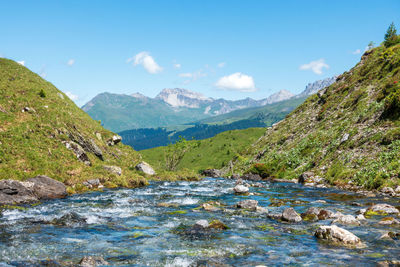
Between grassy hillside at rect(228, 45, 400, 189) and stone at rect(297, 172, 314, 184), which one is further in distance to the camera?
stone at rect(297, 172, 314, 184)

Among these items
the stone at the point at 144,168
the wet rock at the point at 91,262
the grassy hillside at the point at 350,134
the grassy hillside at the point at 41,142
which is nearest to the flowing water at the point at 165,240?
the wet rock at the point at 91,262

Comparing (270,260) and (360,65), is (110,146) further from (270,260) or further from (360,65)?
(360,65)

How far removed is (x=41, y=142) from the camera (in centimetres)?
3866

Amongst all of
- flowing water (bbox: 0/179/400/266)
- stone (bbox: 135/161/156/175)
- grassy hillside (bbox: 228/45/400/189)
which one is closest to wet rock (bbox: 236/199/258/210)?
flowing water (bbox: 0/179/400/266)

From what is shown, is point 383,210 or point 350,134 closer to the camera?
point 383,210

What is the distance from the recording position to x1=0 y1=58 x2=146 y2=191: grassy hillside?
32.7 m

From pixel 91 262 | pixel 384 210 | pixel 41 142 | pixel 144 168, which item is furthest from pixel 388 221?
pixel 144 168

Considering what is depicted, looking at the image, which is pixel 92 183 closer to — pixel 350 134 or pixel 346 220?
pixel 346 220

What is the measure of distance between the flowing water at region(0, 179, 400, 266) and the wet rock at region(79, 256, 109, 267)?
438mm

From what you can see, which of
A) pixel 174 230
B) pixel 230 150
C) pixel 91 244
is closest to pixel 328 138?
pixel 174 230

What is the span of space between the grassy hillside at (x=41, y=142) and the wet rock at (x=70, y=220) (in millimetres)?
12499

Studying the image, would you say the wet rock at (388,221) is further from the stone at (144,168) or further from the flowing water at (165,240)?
the stone at (144,168)

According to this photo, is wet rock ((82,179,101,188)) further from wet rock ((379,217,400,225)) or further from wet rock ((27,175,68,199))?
wet rock ((379,217,400,225))

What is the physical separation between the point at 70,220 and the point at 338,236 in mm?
16330
